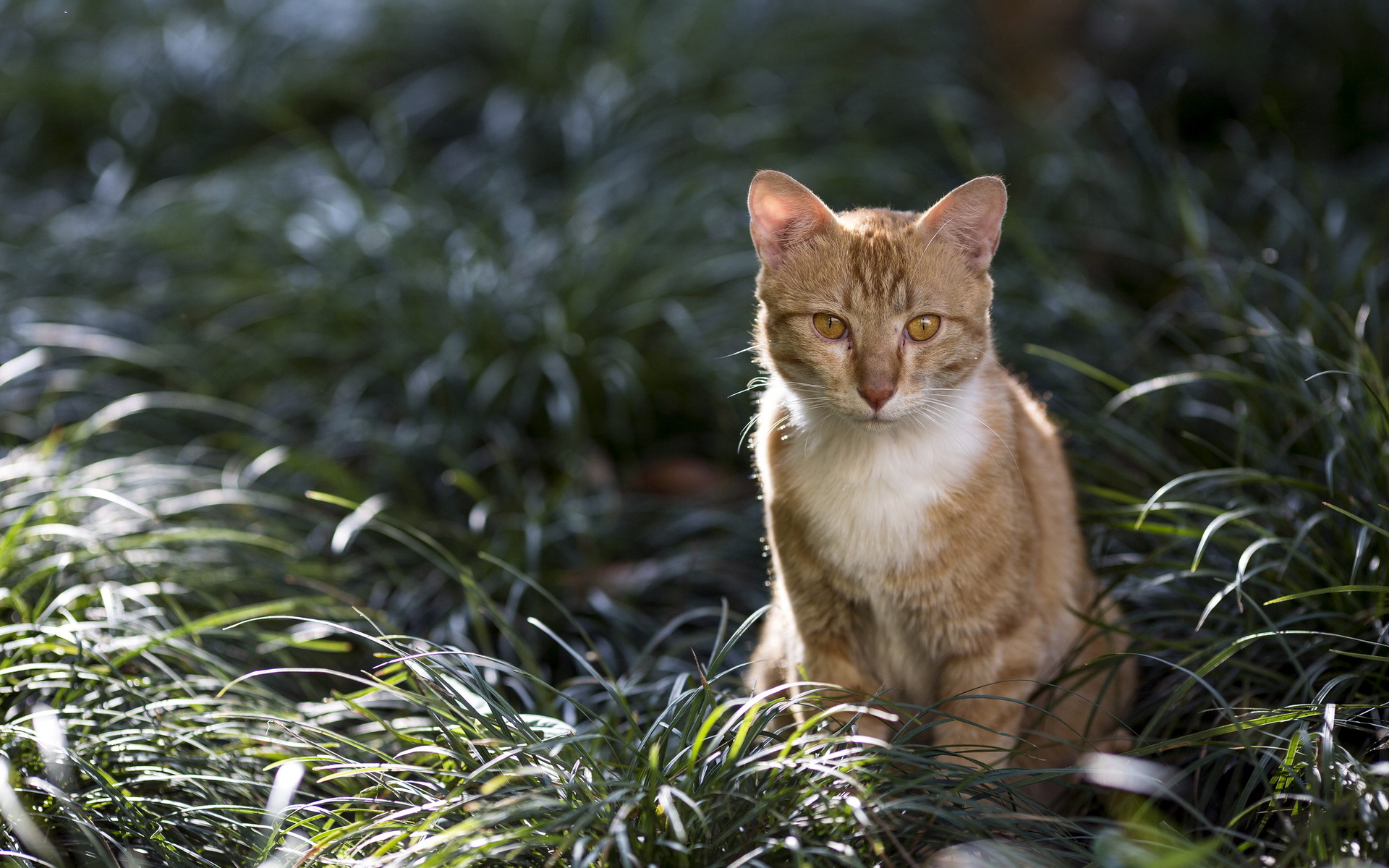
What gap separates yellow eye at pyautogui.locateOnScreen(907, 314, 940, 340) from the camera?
212 centimetres

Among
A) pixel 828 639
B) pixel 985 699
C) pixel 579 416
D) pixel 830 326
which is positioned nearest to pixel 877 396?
pixel 830 326

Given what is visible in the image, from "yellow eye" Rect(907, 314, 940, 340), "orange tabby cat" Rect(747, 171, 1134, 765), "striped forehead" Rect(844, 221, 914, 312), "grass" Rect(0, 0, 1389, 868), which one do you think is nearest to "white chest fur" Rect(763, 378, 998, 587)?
"orange tabby cat" Rect(747, 171, 1134, 765)

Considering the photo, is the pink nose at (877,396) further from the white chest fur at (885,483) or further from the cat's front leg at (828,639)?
the cat's front leg at (828,639)

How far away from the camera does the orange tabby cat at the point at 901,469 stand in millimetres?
2117

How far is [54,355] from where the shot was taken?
13.3ft

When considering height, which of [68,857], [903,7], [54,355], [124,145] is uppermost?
[903,7]

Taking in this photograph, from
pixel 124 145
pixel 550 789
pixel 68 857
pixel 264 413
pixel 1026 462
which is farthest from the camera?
pixel 124 145

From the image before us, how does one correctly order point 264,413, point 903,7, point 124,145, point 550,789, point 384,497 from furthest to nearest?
point 903,7
point 124,145
point 264,413
point 384,497
point 550,789

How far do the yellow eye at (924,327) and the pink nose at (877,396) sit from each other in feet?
0.50

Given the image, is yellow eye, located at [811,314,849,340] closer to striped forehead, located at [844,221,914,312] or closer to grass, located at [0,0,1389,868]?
striped forehead, located at [844,221,914,312]

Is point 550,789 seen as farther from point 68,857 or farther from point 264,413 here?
point 264,413

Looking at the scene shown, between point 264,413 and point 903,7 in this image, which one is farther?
point 903,7

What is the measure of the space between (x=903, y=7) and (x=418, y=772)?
222 inches

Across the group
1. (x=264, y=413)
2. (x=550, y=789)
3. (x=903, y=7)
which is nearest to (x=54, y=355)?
(x=264, y=413)
